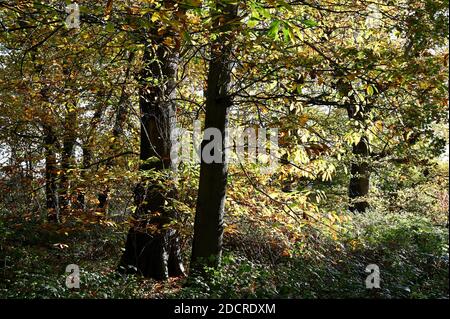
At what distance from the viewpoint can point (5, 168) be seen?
1289 cm

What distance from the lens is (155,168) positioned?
7793 millimetres

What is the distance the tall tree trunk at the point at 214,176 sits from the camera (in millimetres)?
6797

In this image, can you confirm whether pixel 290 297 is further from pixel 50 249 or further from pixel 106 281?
pixel 50 249

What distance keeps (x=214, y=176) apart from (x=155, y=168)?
1418mm

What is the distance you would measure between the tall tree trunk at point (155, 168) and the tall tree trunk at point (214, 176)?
1.13m

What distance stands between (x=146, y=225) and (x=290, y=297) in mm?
2957

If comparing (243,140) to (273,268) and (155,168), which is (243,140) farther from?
(273,268)

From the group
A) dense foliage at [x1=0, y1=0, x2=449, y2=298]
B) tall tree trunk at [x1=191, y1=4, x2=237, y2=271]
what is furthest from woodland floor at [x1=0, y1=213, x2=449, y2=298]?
tall tree trunk at [x1=191, y1=4, x2=237, y2=271]

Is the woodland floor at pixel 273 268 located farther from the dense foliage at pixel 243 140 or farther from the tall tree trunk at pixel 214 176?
the tall tree trunk at pixel 214 176

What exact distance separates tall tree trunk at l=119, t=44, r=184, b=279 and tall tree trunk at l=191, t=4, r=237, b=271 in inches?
44.5

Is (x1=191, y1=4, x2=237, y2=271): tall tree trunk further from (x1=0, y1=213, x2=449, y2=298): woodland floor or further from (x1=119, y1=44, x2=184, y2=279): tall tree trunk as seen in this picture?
(x1=119, y1=44, x2=184, y2=279): tall tree trunk

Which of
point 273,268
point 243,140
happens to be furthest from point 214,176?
point 273,268
